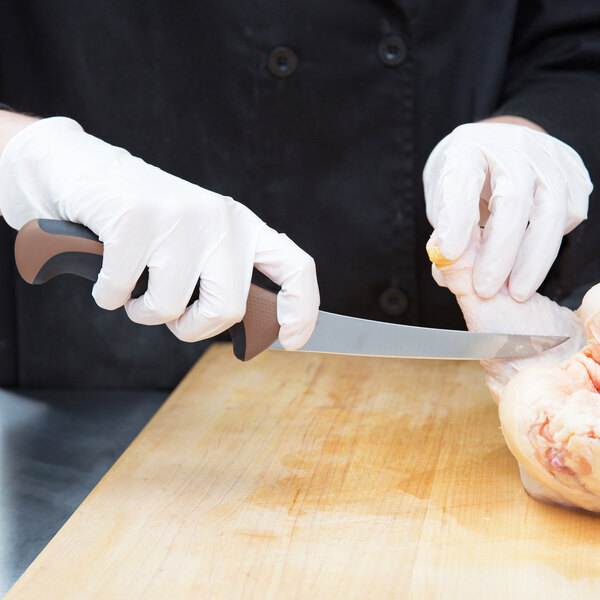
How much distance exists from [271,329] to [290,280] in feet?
0.26

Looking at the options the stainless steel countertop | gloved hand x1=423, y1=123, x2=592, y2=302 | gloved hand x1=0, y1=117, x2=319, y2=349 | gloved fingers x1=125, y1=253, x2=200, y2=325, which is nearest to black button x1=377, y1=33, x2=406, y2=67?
gloved hand x1=423, y1=123, x2=592, y2=302

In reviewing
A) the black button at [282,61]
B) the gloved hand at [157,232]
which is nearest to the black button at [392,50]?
the black button at [282,61]

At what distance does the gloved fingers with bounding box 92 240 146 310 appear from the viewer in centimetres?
99

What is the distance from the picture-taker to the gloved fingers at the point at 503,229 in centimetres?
116

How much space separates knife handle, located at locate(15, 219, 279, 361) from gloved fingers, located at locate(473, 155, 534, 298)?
34 cm

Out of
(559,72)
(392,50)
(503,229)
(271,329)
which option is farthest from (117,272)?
(559,72)

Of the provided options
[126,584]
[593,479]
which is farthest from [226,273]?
[593,479]

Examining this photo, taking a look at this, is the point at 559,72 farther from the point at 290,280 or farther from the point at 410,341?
the point at 290,280

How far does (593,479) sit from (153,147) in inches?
41.4

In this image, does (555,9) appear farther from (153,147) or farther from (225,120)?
(153,147)

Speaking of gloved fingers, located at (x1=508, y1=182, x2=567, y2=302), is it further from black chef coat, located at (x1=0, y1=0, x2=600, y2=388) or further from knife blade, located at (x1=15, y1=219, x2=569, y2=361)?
black chef coat, located at (x1=0, y1=0, x2=600, y2=388)

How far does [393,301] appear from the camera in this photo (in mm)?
1602

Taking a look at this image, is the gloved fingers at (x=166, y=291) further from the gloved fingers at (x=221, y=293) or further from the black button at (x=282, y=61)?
the black button at (x=282, y=61)

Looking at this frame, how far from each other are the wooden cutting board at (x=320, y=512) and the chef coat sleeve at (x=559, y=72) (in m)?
0.53
